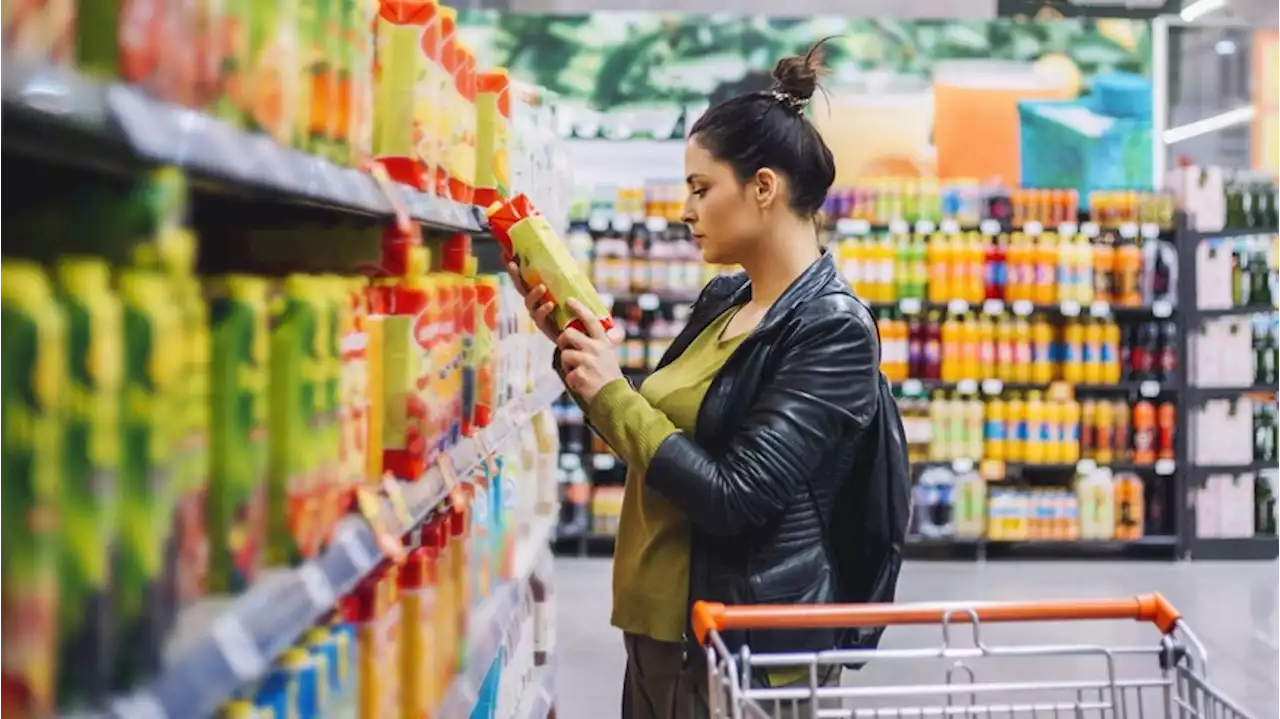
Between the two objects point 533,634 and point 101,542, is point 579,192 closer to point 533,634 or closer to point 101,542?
point 533,634

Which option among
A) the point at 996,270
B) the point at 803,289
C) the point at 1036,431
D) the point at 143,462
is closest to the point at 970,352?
the point at 996,270

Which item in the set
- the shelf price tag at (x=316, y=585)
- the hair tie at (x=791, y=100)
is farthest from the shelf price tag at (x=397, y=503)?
the hair tie at (x=791, y=100)

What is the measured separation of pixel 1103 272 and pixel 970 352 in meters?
0.95

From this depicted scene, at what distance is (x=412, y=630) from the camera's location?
6.68 ft

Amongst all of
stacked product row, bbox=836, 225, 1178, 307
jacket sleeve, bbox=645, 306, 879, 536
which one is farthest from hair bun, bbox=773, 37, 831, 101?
stacked product row, bbox=836, 225, 1178, 307

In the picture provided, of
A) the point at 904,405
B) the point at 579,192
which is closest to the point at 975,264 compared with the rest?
the point at 904,405

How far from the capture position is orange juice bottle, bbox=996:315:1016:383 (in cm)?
816

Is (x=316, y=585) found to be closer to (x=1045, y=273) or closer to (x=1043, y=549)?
(x=1045, y=273)

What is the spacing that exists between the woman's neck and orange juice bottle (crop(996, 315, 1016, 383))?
599 centimetres

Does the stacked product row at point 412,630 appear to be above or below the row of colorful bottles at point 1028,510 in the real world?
above

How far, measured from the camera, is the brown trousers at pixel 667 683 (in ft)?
7.64

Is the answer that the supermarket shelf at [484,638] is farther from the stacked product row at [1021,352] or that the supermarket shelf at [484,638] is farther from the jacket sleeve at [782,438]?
the stacked product row at [1021,352]

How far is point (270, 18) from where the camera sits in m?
1.38

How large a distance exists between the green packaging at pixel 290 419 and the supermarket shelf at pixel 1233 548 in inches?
308
